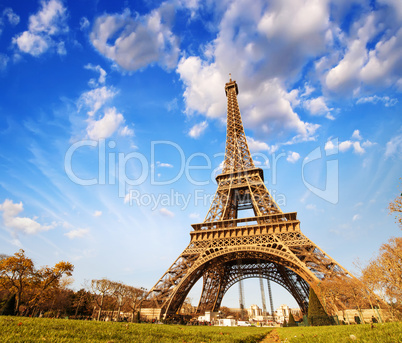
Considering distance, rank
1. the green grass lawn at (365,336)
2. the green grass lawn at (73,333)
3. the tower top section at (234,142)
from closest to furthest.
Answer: the green grass lawn at (73,333), the green grass lawn at (365,336), the tower top section at (234,142)

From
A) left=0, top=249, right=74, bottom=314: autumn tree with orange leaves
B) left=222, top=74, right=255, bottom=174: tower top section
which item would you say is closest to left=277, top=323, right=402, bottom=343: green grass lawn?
left=0, top=249, right=74, bottom=314: autumn tree with orange leaves

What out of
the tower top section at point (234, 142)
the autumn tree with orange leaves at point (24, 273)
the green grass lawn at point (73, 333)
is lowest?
the green grass lawn at point (73, 333)

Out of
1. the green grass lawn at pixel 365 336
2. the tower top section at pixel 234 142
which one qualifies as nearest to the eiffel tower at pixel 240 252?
the tower top section at pixel 234 142

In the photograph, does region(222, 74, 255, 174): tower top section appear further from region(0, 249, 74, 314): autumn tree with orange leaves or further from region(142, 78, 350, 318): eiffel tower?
region(0, 249, 74, 314): autumn tree with orange leaves

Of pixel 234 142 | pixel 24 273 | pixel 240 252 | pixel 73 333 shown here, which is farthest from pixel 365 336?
pixel 234 142

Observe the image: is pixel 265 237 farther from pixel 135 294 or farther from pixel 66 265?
pixel 66 265

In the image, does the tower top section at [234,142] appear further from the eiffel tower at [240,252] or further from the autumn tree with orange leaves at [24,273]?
the autumn tree with orange leaves at [24,273]

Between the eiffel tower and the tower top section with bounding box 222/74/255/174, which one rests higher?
the tower top section with bounding box 222/74/255/174

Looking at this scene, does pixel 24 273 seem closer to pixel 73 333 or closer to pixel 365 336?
pixel 73 333
